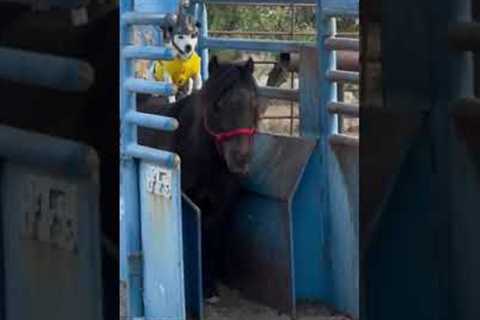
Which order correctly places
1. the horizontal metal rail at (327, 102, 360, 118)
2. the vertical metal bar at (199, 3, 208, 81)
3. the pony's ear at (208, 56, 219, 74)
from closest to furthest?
the horizontal metal rail at (327, 102, 360, 118) < the pony's ear at (208, 56, 219, 74) < the vertical metal bar at (199, 3, 208, 81)

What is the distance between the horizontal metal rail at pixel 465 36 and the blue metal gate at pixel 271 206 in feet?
14.6

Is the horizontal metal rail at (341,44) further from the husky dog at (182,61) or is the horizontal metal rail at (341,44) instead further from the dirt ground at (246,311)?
the dirt ground at (246,311)

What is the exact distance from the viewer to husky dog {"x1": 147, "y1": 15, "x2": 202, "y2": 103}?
5781 mm

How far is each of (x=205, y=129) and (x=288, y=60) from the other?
0.68 m

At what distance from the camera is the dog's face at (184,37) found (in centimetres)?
574

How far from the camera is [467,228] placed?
104cm

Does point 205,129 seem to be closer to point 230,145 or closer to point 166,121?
point 230,145

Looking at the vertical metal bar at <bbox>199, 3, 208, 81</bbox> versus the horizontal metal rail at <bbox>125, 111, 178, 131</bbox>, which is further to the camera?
the vertical metal bar at <bbox>199, 3, 208, 81</bbox>

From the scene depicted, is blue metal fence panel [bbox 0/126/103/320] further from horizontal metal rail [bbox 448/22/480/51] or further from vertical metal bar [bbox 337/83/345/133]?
vertical metal bar [bbox 337/83/345/133]

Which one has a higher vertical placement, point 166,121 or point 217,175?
point 166,121

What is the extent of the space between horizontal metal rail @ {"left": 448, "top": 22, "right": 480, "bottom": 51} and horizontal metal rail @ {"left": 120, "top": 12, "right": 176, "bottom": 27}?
4.56 meters

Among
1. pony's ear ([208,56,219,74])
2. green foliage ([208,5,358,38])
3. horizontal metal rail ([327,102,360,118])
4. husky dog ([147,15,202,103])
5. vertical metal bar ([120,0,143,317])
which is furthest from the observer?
green foliage ([208,5,358,38])

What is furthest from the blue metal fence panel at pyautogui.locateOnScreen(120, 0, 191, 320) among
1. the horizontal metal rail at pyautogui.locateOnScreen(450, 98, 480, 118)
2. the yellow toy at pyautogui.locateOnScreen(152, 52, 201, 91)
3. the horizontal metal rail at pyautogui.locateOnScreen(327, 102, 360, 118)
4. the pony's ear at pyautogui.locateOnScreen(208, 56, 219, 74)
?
the horizontal metal rail at pyautogui.locateOnScreen(450, 98, 480, 118)

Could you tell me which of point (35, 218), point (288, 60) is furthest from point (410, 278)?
point (288, 60)
